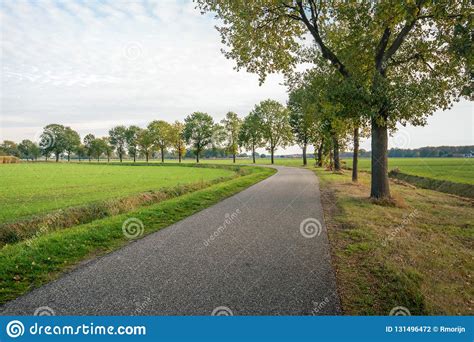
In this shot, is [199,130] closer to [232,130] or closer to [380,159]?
[232,130]

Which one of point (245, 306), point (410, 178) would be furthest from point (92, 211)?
point (410, 178)

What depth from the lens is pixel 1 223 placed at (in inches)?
424

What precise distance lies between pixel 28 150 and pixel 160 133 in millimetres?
94937

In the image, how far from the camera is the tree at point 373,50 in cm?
1278

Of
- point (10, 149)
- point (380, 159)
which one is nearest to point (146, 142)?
point (380, 159)

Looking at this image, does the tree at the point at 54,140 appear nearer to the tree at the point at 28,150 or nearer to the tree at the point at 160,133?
the tree at the point at 28,150

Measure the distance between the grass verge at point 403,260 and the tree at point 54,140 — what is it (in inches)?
5016

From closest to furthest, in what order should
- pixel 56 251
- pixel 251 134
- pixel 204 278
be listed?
pixel 204 278
pixel 56 251
pixel 251 134

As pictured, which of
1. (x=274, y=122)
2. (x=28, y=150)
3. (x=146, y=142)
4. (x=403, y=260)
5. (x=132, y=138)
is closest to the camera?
(x=403, y=260)

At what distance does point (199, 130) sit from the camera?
9112 cm

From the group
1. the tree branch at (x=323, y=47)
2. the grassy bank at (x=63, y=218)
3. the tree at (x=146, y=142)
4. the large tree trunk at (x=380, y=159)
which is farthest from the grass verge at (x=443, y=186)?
the tree at (x=146, y=142)

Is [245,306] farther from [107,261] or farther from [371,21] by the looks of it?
[371,21]

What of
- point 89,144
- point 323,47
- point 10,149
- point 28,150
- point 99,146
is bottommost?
point 28,150

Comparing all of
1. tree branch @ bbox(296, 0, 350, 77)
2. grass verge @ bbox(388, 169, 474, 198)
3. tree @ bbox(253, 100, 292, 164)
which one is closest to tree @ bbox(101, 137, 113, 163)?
tree @ bbox(253, 100, 292, 164)
